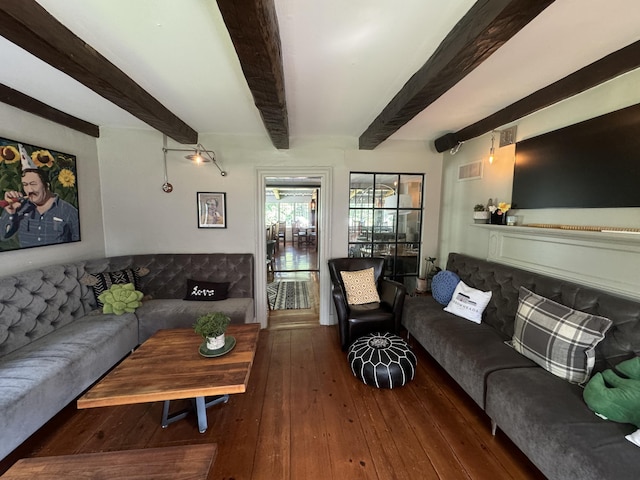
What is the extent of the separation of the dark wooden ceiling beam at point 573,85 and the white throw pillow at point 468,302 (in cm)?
157

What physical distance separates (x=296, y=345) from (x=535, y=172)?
2.78m

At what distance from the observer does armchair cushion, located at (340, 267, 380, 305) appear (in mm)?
2873

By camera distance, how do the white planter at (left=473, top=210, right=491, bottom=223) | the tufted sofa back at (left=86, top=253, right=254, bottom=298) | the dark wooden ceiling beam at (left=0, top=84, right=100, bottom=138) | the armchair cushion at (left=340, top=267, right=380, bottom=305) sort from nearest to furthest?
the dark wooden ceiling beam at (left=0, top=84, right=100, bottom=138)
the white planter at (left=473, top=210, right=491, bottom=223)
the armchair cushion at (left=340, top=267, right=380, bottom=305)
the tufted sofa back at (left=86, top=253, right=254, bottom=298)

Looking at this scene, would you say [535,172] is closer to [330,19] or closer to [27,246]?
[330,19]

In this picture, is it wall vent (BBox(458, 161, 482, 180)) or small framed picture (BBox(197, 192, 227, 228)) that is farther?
small framed picture (BBox(197, 192, 227, 228))

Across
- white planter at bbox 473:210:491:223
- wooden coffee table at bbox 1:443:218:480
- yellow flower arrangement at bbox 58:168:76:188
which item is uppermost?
yellow flower arrangement at bbox 58:168:76:188

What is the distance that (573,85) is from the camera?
1.77 m

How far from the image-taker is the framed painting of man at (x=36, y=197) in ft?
6.79

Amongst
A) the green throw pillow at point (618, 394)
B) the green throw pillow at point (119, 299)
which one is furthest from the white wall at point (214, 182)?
the green throw pillow at point (618, 394)

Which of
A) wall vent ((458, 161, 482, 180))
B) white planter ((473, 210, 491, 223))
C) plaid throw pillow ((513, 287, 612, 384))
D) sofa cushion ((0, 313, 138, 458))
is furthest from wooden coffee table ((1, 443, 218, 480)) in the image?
wall vent ((458, 161, 482, 180))

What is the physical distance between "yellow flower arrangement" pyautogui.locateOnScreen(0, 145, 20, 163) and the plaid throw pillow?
412 cm

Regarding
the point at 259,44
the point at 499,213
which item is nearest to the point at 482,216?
the point at 499,213

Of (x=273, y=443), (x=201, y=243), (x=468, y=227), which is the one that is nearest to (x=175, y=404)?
(x=273, y=443)

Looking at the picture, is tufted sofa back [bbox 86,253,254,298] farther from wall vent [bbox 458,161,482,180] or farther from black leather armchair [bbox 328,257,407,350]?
wall vent [bbox 458,161,482,180]
